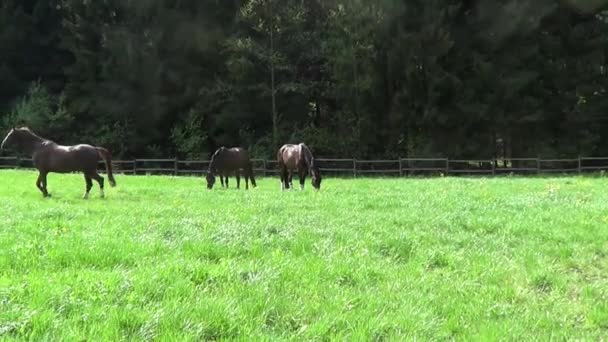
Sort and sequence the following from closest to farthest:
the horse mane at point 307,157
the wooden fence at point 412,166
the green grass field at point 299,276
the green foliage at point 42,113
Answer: the green grass field at point 299,276 → the horse mane at point 307,157 → the wooden fence at point 412,166 → the green foliage at point 42,113

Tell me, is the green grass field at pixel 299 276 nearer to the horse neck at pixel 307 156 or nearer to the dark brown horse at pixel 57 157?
the dark brown horse at pixel 57 157

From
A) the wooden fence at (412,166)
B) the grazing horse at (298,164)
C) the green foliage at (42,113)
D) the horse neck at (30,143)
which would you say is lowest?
the wooden fence at (412,166)

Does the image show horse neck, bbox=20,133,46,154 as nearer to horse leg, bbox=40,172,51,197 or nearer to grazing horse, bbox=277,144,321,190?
horse leg, bbox=40,172,51,197

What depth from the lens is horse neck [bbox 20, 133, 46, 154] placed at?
17.2 m

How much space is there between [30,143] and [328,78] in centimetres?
2228

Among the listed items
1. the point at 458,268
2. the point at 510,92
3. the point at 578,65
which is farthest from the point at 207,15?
the point at 458,268

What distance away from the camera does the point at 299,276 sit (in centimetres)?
590

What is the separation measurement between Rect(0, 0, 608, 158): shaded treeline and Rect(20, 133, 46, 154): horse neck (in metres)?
19.4

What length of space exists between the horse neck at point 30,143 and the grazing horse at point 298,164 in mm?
7629

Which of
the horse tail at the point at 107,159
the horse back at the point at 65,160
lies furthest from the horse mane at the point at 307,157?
the horse back at the point at 65,160

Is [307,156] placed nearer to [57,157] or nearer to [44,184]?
[57,157]

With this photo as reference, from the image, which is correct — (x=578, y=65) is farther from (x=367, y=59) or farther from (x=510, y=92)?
(x=367, y=59)

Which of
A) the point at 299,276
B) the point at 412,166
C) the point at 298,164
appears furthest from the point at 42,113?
the point at 299,276

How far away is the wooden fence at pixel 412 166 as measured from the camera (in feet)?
105
